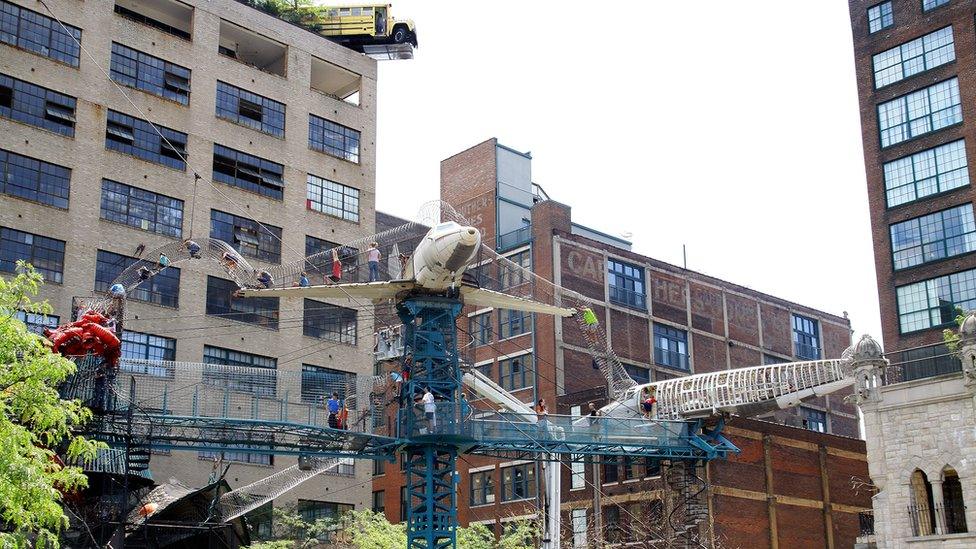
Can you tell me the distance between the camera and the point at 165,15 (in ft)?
202

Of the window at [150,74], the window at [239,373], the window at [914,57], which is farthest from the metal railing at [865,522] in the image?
the window at [150,74]

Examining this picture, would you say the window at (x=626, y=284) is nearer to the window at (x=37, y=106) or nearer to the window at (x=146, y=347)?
the window at (x=146, y=347)

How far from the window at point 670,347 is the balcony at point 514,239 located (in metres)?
10.1

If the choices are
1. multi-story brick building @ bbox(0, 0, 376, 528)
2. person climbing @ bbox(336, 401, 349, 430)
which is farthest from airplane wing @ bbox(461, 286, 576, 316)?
multi-story brick building @ bbox(0, 0, 376, 528)

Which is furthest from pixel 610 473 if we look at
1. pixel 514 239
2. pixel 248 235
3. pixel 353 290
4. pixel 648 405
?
pixel 353 290

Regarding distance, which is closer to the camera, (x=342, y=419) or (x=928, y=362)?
(x=342, y=419)

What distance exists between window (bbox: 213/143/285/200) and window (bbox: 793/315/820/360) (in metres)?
40.4

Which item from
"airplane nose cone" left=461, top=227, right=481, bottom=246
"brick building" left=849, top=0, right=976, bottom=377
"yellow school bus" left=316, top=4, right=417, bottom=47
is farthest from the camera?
"yellow school bus" left=316, top=4, right=417, bottom=47

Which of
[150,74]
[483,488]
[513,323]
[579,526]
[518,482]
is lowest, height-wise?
[579,526]

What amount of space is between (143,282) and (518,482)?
26000 mm

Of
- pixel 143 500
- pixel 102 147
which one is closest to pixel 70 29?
pixel 102 147

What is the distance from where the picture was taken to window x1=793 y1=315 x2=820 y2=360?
84.4 metres

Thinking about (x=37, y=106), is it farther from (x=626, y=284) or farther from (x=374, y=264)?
(x=626, y=284)

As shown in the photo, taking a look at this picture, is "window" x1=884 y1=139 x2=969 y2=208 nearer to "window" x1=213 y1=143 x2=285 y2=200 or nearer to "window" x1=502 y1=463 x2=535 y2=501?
"window" x1=502 y1=463 x2=535 y2=501
